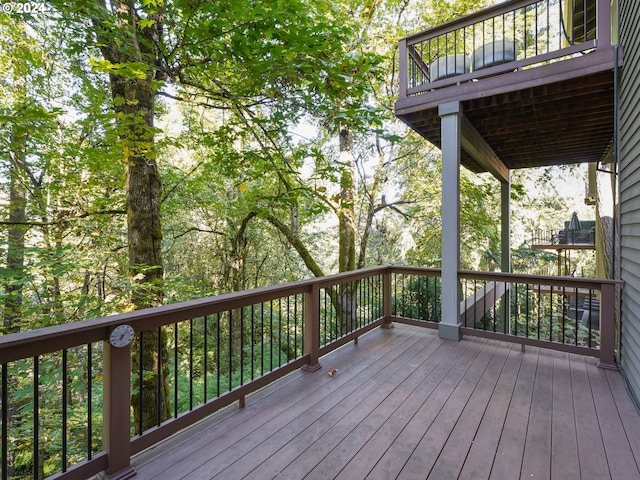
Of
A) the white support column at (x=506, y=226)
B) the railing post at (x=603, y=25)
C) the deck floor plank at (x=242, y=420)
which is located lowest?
the deck floor plank at (x=242, y=420)

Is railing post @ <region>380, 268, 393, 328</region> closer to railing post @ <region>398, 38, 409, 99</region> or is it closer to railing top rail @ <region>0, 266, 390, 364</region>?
railing top rail @ <region>0, 266, 390, 364</region>

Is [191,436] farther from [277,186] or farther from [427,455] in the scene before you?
[277,186]

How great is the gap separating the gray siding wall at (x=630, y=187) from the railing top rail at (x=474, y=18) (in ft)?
3.07

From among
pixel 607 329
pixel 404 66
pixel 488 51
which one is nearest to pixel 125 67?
pixel 404 66

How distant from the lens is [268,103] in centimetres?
454

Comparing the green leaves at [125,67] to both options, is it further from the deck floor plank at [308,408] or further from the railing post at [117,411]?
the deck floor plank at [308,408]

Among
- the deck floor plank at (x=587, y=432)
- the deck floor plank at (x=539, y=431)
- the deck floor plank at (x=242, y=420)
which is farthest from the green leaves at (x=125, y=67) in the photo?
the deck floor plank at (x=587, y=432)

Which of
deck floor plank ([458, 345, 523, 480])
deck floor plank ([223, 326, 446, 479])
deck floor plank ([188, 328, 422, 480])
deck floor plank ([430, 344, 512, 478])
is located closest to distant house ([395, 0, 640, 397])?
deck floor plank ([458, 345, 523, 480])

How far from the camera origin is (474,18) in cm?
377

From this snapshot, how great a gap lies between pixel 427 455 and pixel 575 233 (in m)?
11.0

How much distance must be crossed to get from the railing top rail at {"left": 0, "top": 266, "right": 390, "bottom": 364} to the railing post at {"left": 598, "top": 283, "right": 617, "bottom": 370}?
3.14 metres

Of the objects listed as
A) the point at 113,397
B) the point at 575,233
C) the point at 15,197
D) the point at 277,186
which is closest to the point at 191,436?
the point at 113,397

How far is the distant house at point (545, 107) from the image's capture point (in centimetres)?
298

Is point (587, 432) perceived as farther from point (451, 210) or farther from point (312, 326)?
point (451, 210)
